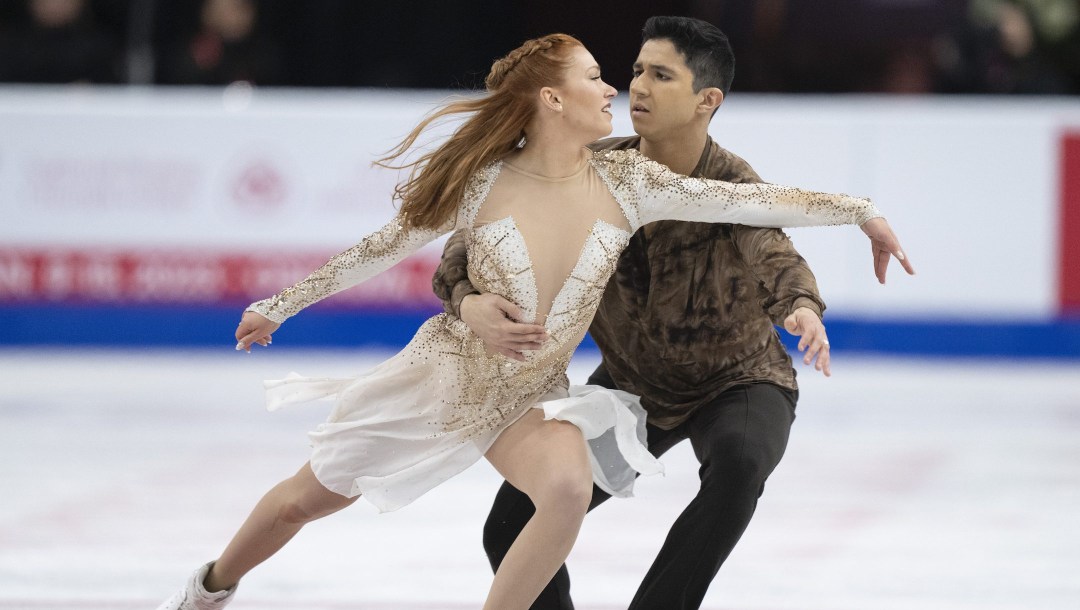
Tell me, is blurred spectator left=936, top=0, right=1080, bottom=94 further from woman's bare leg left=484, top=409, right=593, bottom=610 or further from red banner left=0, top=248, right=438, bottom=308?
woman's bare leg left=484, top=409, right=593, bottom=610

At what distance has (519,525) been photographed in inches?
110

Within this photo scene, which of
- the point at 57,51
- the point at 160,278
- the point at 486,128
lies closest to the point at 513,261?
the point at 486,128

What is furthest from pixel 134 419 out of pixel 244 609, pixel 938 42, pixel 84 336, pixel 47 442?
pixel 938 42

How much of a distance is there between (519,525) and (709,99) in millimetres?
917

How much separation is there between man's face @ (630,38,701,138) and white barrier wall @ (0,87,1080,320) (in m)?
4.12

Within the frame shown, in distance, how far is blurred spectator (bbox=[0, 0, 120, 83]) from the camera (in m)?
7.41

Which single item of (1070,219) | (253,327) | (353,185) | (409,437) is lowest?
(353,185)

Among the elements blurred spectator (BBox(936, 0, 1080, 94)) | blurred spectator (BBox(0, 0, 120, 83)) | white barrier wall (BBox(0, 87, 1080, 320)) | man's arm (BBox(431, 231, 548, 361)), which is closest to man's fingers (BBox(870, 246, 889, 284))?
man's arm (BBox(431, 231, 548, 361))

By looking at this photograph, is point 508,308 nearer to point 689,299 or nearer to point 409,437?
point 409,437

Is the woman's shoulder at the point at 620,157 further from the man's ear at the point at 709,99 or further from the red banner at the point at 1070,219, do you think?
the red banner at the point at 1070,219

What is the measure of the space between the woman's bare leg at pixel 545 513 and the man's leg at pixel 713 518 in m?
0.19

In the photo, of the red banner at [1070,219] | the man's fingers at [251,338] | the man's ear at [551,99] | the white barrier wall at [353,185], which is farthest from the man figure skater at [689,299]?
the red banner at [1070,219]

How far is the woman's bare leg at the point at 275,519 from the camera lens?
8.67 ft

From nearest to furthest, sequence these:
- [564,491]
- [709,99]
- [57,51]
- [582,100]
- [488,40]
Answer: [564,491]
[582,100]
[709,99]
[57,51]
[488,40]
